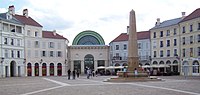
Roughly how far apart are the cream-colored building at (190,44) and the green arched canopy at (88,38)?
29.0 metres

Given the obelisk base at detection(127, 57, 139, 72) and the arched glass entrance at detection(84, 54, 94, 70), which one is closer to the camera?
the obelisk base at detection(127, 57, 139, 72)

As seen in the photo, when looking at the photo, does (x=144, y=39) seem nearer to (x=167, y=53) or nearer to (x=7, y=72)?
(x=167, y=53)

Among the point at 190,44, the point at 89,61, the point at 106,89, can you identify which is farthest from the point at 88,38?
the point at 106,89

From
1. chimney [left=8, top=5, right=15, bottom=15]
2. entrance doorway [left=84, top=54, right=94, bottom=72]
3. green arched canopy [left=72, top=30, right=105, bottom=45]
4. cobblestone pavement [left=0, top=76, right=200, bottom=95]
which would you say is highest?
chimney [left=8, top=5, right=15, bottom=15]

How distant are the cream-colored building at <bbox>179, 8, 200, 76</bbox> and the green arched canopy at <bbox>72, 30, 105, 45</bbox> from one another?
2897 centimetres

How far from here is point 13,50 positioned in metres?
65.6

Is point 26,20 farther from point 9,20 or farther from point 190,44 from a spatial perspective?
point 190,44

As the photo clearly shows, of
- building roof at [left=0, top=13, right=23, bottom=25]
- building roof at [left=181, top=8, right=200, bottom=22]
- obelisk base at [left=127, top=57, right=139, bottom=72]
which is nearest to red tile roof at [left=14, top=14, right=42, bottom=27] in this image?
building roof at [left=0, top=13, right=23, bottom=25]

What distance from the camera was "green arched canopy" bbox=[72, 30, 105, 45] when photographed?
89.7 m

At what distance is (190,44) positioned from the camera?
6306 cm

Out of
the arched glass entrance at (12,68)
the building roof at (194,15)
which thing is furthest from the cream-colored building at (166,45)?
the arched glass entrance at (12,68)

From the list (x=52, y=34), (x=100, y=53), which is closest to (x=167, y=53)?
(x=100, y=53)

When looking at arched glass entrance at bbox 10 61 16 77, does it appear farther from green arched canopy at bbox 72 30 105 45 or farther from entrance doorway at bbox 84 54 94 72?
green arched canopy at bbox 72 30 105 45

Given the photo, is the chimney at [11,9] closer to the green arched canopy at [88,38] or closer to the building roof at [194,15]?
the green arched canopy at [88,38]
